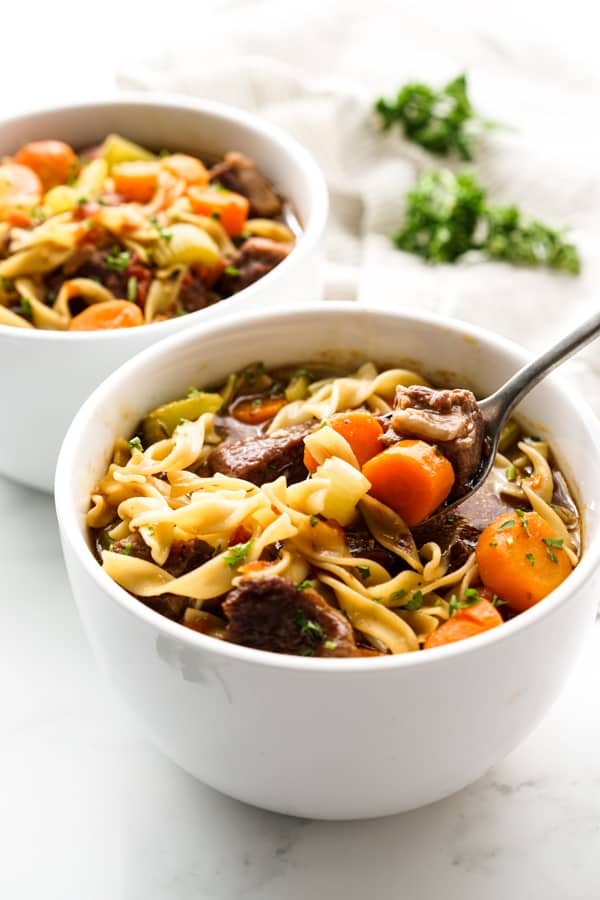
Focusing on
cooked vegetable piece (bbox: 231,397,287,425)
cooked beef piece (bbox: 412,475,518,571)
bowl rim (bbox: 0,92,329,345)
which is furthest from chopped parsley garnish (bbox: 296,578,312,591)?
bowl rim (bbox: 0,92,329,345)

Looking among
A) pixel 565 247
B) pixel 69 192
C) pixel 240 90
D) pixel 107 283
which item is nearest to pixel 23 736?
pixel 107 283

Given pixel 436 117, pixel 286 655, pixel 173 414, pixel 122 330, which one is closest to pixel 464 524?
pixel 286 655

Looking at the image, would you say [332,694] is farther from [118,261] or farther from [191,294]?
[118,261]

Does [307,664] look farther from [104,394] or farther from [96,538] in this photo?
[104,394]

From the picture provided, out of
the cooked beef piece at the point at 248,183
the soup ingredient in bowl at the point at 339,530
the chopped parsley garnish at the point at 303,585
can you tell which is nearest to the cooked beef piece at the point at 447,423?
the soup ingredient in bowl at the point at 339,530

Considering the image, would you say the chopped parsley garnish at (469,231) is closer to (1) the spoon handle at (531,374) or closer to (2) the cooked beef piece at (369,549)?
(1) the spoon handle at (531,374)

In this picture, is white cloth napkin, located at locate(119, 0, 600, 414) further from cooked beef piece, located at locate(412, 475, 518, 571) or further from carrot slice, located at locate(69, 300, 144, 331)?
cooked beef piece, located at locate(412, 475, 518, 571)
